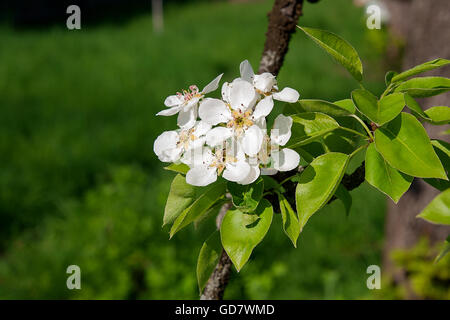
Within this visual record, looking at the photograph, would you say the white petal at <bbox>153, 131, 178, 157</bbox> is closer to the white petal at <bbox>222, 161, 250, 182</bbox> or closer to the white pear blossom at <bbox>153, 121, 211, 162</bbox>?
the white pear blossom at <bbox>153, 121, 211, 162</bbox>

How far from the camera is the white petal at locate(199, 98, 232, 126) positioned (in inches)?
26.0

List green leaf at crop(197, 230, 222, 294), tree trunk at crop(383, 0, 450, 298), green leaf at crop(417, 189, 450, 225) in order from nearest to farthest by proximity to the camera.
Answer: green leaf at crop(417, 189, 450, 225) < green leaf at crop(197, 230, 222, 294) < tree trunk at crop(383, 0, 450, 298)

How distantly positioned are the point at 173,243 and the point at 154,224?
0.49 feet

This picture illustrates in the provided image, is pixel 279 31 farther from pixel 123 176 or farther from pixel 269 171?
pixel 123 176

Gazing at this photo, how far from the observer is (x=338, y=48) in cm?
74

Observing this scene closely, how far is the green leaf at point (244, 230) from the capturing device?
26.6 inches

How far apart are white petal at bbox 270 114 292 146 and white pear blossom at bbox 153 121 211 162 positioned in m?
0.10

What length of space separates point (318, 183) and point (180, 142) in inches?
8.4

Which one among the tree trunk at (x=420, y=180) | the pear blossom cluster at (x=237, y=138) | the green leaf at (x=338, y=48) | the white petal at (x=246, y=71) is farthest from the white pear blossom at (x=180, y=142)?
the tree trunk at (x=420, y=180)

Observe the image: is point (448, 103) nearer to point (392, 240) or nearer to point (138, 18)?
point (392, 240)

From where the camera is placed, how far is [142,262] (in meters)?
2.11

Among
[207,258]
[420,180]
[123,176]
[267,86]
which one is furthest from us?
[123,176]

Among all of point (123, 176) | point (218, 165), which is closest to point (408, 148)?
point (218, 165)

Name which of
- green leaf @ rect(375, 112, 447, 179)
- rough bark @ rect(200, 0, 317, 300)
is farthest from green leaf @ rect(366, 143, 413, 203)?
rough bark @ rect(200, 0, 317, 300)
